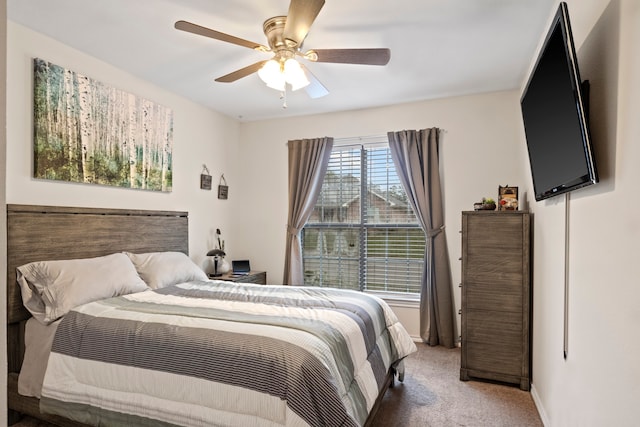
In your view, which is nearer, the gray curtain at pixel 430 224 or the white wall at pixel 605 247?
the white wall at pixel 605 247

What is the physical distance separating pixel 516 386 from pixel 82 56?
14.1 feet

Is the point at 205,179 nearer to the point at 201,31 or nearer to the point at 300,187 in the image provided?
the point at 300,187

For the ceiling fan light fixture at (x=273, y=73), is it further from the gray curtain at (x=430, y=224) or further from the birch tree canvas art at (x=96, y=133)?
the gray curtain at (x=430, y=224)

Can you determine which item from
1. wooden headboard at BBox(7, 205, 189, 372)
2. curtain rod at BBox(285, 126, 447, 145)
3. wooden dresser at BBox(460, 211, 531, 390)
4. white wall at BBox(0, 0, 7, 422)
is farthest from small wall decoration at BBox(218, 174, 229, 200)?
white wall at BBox(0, 0, 7, 422)

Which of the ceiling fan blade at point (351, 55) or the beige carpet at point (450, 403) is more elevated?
the ceiling fan blade at point (351, 55)

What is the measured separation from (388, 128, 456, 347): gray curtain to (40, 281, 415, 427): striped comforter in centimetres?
159

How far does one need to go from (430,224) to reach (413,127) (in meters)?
1.09

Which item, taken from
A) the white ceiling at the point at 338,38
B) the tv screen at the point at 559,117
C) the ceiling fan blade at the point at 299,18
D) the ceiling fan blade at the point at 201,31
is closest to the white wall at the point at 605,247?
the tv screen at the point at 559,117

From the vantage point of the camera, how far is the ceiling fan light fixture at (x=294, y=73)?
238cm

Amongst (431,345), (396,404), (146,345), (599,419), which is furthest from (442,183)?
(146,345)

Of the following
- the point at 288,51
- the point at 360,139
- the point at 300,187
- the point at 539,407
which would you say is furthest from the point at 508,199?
the point at 300,187

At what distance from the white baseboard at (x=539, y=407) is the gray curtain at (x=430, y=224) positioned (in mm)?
1063

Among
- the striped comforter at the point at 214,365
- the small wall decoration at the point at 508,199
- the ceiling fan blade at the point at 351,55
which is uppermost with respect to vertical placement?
the ceiling fan blade at the point at 351,55

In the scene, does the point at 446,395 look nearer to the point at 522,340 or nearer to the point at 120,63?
the point at 522,340
